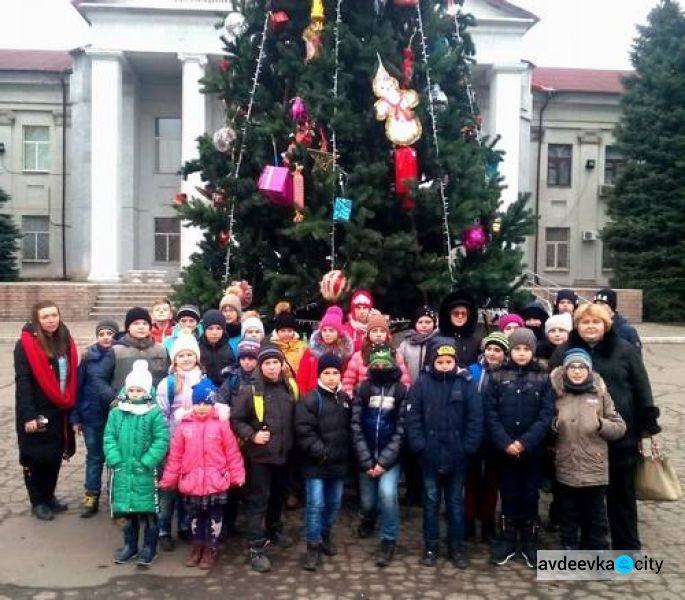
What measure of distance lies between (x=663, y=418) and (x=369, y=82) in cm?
635

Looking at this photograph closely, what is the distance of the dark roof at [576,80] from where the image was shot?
32250mm

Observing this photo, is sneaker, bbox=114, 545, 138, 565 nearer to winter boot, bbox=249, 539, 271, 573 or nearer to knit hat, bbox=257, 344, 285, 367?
winter boot, bbox=249, 539, 271, 573

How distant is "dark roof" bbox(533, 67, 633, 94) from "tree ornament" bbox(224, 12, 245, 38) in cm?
2771

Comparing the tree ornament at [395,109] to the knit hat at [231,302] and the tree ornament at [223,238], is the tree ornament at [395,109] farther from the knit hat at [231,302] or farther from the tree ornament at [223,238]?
the knit hat at [231,302]

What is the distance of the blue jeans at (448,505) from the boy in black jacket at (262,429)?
95 cm

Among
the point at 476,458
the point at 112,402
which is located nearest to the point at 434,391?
the point at 476,458

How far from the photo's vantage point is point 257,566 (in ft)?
14.8

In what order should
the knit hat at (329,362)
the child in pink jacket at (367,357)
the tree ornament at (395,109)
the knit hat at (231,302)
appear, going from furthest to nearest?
the tree ornament at (395,109)
the knit hat at (231,302)
the child in pink jacket at (367,357)
the knit hat at (329,362)

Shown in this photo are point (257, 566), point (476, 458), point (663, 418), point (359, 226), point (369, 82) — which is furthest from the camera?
point (663, 418)

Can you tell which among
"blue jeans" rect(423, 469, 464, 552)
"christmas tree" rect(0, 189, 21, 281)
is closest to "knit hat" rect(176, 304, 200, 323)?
"blue jeans" rect(423, 469, 464, 552)

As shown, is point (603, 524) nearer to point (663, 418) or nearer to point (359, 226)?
point (359, 226)

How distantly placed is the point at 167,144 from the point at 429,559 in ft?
87.7

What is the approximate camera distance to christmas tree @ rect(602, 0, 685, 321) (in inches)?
958

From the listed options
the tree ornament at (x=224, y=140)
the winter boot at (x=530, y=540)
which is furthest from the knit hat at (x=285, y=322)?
the winter boot at (x=530, y=540)
